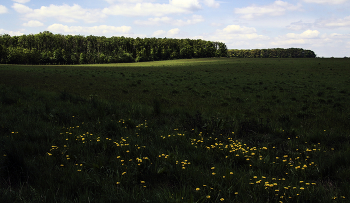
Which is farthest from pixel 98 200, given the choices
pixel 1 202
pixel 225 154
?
pixel 225 154

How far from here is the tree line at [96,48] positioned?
94.9 meters

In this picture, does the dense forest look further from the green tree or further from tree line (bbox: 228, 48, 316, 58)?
tree line (bbox: 228, 48, 316, 58)

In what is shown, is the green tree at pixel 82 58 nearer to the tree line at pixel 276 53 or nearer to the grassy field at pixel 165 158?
the grassy field at pixel 165 158

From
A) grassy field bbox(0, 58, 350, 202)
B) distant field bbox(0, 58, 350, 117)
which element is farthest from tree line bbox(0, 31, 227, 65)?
grassy field bbox(0, 58, 350, 202)

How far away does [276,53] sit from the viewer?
14938 centimetres

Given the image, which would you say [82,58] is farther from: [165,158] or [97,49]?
[165,158]

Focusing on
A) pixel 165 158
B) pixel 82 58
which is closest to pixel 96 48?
pixel 82 58

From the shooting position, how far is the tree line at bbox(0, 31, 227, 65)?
311ft

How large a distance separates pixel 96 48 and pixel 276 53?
121961 millimetres

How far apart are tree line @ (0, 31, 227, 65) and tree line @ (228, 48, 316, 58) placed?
36.2m

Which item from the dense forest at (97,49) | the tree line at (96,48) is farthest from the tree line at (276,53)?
the tree line at (96,48)

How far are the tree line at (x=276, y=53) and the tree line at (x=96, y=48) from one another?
36221mm

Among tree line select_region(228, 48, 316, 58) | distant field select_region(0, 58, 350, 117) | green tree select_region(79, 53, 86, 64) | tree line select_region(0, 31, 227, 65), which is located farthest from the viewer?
tree line select_region(228, 48, 316, 58)

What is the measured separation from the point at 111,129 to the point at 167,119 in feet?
6.68
